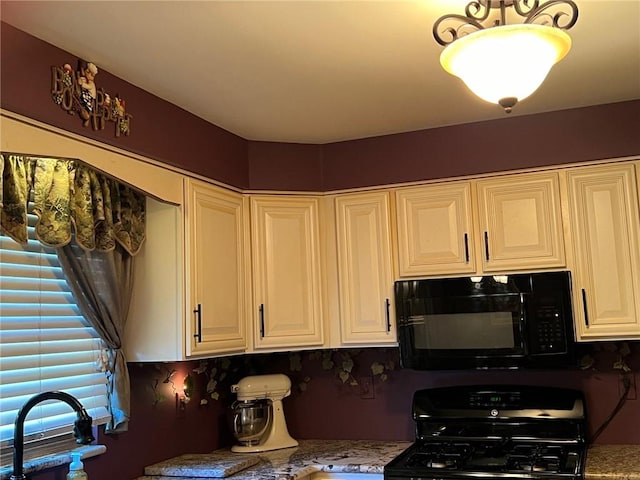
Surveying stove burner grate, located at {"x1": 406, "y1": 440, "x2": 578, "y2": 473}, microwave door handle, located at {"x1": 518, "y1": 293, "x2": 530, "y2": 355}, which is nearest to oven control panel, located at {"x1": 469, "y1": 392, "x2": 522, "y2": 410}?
stove burner grate, located at {"x1": 406, "y1": 440, "x2": 578, "y2": 473}

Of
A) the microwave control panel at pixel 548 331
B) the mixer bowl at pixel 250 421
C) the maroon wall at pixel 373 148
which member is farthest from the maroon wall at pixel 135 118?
the microwave control panel at pixel 548 331

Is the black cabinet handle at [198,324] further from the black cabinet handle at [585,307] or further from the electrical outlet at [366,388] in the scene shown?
the black cabinet handle at [585,307]

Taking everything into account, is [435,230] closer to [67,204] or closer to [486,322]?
[486,322]

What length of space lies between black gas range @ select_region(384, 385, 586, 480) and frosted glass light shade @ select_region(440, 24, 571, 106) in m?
1.51

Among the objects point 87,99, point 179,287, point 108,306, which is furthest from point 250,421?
point 87,99

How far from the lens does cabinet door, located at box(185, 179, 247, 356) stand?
2.78m

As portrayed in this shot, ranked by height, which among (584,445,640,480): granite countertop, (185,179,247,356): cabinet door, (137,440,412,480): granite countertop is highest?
(185,179,247,356): cabinet door

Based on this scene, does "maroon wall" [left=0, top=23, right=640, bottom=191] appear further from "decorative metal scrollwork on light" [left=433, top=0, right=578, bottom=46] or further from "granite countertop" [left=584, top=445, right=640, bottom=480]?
"granite countertop" [left=584, top=445, right=640, bottom=480]

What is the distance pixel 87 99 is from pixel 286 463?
1666mm

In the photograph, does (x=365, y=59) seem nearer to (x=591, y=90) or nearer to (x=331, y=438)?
(x=591, y=90)

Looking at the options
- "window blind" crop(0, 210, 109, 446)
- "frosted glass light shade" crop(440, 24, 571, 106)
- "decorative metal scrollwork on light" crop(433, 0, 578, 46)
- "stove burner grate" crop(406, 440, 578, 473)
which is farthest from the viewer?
"stove burner grate" crop(406, 440, 578, 473)

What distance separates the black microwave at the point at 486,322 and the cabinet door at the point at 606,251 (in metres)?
0.08

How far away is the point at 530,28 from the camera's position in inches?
63.0

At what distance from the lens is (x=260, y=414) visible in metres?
3.20
